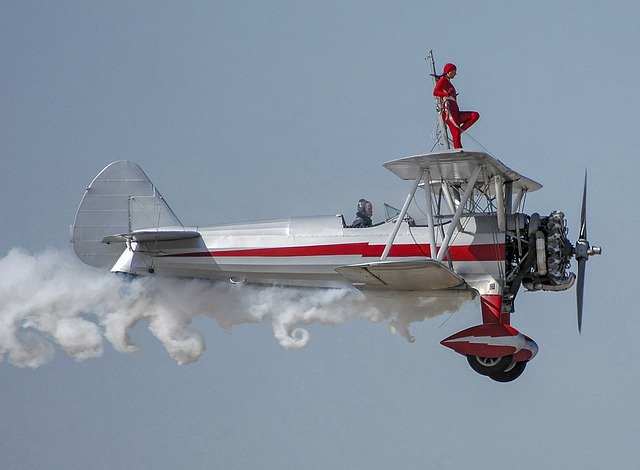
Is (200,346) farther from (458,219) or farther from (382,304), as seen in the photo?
(458,219)

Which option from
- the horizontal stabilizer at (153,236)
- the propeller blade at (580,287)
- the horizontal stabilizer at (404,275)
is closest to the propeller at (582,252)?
the propeller blade at (580,287)

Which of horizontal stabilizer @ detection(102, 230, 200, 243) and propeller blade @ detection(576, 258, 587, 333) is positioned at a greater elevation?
horizontal stabilizer @ detection(102, 230, 200, 243)

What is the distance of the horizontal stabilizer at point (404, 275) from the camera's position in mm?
22547

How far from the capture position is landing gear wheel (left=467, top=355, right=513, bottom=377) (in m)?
23.7

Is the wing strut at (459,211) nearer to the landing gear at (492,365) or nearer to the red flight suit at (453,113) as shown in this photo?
the red flight suit at (453,113)

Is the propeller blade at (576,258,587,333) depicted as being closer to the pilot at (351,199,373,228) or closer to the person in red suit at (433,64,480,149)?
the person in red suit at (433,64,480,149)

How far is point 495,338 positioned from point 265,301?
12.0 feet

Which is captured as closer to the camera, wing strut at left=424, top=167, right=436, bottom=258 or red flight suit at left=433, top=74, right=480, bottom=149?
wing strut at left=424, top=167, right=436, bottom=258

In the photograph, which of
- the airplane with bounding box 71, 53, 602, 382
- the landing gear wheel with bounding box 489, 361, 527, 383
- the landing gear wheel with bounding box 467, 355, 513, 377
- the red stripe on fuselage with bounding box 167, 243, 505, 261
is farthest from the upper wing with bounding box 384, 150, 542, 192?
the landing gear wheel with bounding box 489, 361, 527, 383

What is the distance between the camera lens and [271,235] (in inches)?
969

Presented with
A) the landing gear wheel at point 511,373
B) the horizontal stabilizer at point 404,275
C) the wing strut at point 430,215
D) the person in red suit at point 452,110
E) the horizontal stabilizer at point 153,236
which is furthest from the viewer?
the horizontal stabilizer at point 153,236

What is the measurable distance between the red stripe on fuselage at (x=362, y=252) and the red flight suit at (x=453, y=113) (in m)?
1.55

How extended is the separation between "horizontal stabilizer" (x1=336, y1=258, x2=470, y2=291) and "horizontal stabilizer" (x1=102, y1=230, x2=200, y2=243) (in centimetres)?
263

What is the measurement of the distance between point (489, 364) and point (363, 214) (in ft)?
9.24
